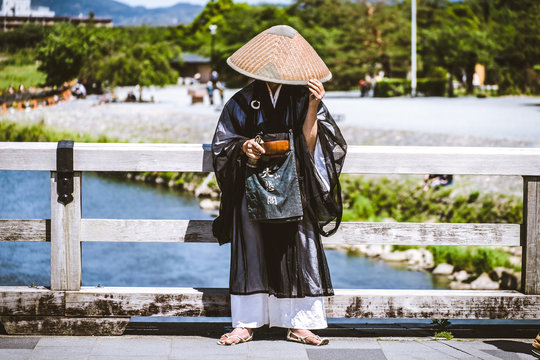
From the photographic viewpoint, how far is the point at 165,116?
33688 millimetres

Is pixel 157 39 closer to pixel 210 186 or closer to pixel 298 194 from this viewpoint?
pixel 210 186

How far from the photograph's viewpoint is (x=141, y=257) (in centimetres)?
1842

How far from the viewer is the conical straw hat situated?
361 cm

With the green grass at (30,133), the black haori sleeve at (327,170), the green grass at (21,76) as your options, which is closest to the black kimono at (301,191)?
the black haori sleeve at (327,170)

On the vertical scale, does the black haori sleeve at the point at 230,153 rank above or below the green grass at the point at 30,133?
above

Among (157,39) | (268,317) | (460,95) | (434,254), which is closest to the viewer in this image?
(268,317)

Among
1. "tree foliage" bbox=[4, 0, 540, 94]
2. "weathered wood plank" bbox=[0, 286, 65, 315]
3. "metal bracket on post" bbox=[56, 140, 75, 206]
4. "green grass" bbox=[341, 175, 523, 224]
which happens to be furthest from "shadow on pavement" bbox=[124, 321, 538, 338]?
"tree foliage" bbox=[4, 0, 540, 94]

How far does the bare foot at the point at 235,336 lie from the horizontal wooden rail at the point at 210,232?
20.1 inches

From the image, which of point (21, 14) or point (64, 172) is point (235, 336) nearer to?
point (64, 172)

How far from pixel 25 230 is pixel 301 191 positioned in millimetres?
1523

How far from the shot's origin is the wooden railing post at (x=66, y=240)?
3.97 metres

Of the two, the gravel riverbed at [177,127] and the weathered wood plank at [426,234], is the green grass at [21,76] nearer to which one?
the gravel riverbed at [177,127]

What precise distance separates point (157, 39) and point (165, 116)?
40688 millimetres

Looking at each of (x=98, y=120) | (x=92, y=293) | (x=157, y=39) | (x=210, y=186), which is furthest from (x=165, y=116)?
(x=157, y=39)
